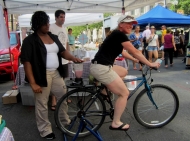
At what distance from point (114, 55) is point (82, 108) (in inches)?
36.5

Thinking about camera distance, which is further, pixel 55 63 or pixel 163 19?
pixel 163 19

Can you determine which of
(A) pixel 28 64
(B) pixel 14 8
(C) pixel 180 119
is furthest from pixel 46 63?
(B) pixel 14 8

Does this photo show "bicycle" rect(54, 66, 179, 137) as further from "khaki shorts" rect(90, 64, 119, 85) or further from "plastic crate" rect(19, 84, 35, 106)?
"plastic crate" rect(19, 84, 35, 106)

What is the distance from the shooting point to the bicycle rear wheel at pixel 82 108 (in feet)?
9.77

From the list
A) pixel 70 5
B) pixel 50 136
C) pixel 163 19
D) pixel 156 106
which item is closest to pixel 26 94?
pixel 50 136

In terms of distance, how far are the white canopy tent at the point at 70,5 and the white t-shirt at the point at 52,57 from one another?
140 inches

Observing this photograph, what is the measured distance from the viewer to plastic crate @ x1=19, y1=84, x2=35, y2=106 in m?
4.58

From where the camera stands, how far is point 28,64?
2756mm

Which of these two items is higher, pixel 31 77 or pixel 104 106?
pixel 31 77

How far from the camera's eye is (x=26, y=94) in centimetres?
461

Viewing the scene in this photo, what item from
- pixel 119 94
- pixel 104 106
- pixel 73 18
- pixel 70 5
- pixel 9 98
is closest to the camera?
pixel 119 94

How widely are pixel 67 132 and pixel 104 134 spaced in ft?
2.03

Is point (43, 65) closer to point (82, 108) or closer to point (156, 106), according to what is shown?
point (82, 108)

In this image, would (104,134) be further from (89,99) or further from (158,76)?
(158,76)
